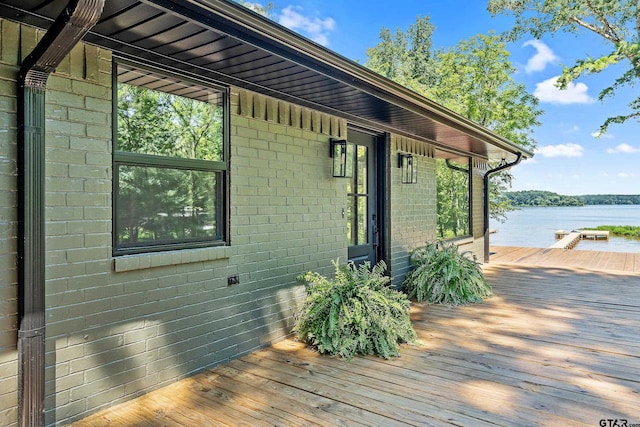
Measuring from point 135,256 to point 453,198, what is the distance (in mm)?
6417

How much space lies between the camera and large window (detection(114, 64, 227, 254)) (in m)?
2.63

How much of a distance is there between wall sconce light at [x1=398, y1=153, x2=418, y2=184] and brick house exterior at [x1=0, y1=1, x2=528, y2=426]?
1.60 meters

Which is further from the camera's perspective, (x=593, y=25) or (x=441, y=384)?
(x=593, y=25)

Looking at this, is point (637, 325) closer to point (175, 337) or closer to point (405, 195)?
point (405, 195)

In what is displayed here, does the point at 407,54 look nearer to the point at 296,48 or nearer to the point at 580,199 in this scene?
the point at 580,199

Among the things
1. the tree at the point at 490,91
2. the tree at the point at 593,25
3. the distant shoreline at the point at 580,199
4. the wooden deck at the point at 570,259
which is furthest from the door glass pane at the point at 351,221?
the distant shoreline at the point at 580,199

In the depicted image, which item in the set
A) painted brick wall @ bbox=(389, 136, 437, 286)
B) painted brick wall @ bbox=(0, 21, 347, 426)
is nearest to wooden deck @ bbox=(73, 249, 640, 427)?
painted brick wall @ bbox=(0, 21, 347, 426)

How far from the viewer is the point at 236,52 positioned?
2.60 meters

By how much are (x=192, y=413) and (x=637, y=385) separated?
9.29ft

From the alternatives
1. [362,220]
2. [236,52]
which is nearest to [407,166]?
[362,220]

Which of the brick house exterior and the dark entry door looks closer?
the brick house exterior

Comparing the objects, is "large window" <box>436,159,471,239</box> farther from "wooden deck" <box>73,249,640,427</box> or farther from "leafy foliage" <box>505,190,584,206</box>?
"leafy foliage" <box>505,190,584,206</box>

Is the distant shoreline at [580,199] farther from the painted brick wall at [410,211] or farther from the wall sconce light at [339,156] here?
the wall sconce light at [339,156]

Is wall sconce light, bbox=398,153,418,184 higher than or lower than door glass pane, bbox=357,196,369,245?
higher
